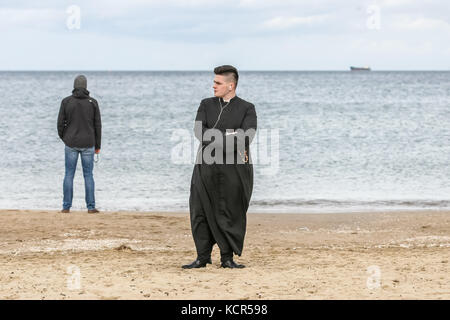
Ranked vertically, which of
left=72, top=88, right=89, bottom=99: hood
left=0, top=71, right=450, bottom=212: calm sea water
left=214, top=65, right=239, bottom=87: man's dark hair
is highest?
left=214, top=65, right=239, bottom=87: man's dark hair

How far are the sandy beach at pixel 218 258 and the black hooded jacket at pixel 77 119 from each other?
3.47 ft

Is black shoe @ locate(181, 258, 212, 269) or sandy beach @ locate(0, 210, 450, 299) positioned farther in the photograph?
black shoe @ locate(181, 258, 212, 269)

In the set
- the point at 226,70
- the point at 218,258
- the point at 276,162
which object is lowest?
the point at 276,162

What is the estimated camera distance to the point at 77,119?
11070mm

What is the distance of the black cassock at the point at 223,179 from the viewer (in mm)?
7080

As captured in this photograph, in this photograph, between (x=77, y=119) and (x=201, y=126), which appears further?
(x=77, y=119)

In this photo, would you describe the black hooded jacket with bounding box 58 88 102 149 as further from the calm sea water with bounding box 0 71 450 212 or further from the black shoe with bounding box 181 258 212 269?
the black shoe with bounding box 181 258 212 269

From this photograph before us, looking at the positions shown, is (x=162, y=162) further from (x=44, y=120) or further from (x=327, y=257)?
(x=44, y=120)

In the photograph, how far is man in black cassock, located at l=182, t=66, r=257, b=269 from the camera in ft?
23.2

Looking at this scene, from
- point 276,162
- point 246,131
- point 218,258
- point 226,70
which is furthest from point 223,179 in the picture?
point 276,162

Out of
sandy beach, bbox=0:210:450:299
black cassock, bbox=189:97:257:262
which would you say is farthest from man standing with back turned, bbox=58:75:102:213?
black cassock, bbox=189:97:257:262

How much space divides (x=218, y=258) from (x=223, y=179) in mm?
1332

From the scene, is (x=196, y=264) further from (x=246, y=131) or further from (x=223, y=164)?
(x=246, y=131)
